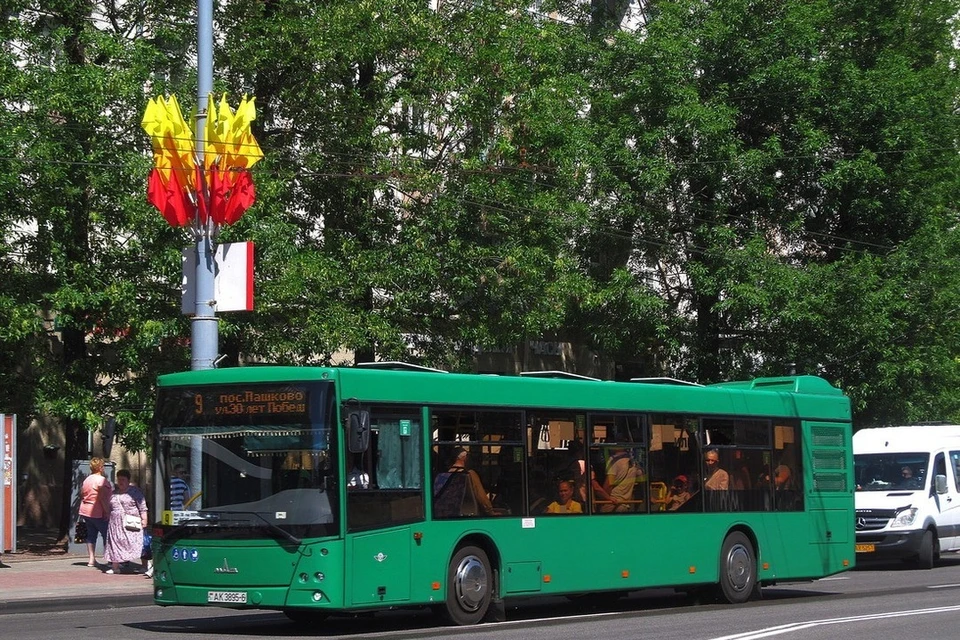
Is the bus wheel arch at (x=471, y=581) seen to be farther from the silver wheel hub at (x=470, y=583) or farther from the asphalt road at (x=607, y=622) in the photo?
the asphalt road at (x=607, y=622)

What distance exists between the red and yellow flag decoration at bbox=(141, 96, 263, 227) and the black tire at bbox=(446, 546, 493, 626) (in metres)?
7.70

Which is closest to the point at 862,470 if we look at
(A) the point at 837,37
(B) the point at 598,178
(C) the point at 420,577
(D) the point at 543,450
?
(B) the point at 598,178

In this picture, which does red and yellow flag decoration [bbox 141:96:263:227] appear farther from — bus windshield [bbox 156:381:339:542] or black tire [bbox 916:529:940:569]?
black tire [bbox 916:529:940:569]

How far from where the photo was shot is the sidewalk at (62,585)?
56.2ft

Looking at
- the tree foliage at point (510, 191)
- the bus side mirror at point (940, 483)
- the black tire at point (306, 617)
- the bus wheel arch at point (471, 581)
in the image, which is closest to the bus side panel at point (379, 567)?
the bus wheel arch at point (471, 581)

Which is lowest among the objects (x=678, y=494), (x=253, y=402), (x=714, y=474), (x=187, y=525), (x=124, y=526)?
(x=124, y=526)

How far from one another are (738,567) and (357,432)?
7.10 metres

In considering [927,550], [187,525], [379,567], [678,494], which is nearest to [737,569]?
[678,494]

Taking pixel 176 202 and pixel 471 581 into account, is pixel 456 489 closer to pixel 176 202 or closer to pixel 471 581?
pixel 471 581

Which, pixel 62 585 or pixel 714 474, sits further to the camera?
pixel 62 585

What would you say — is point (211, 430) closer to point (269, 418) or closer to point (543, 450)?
point (269, 418)

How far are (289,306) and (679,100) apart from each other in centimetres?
1131

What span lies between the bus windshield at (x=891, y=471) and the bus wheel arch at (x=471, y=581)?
13938mm

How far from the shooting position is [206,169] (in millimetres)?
19578
